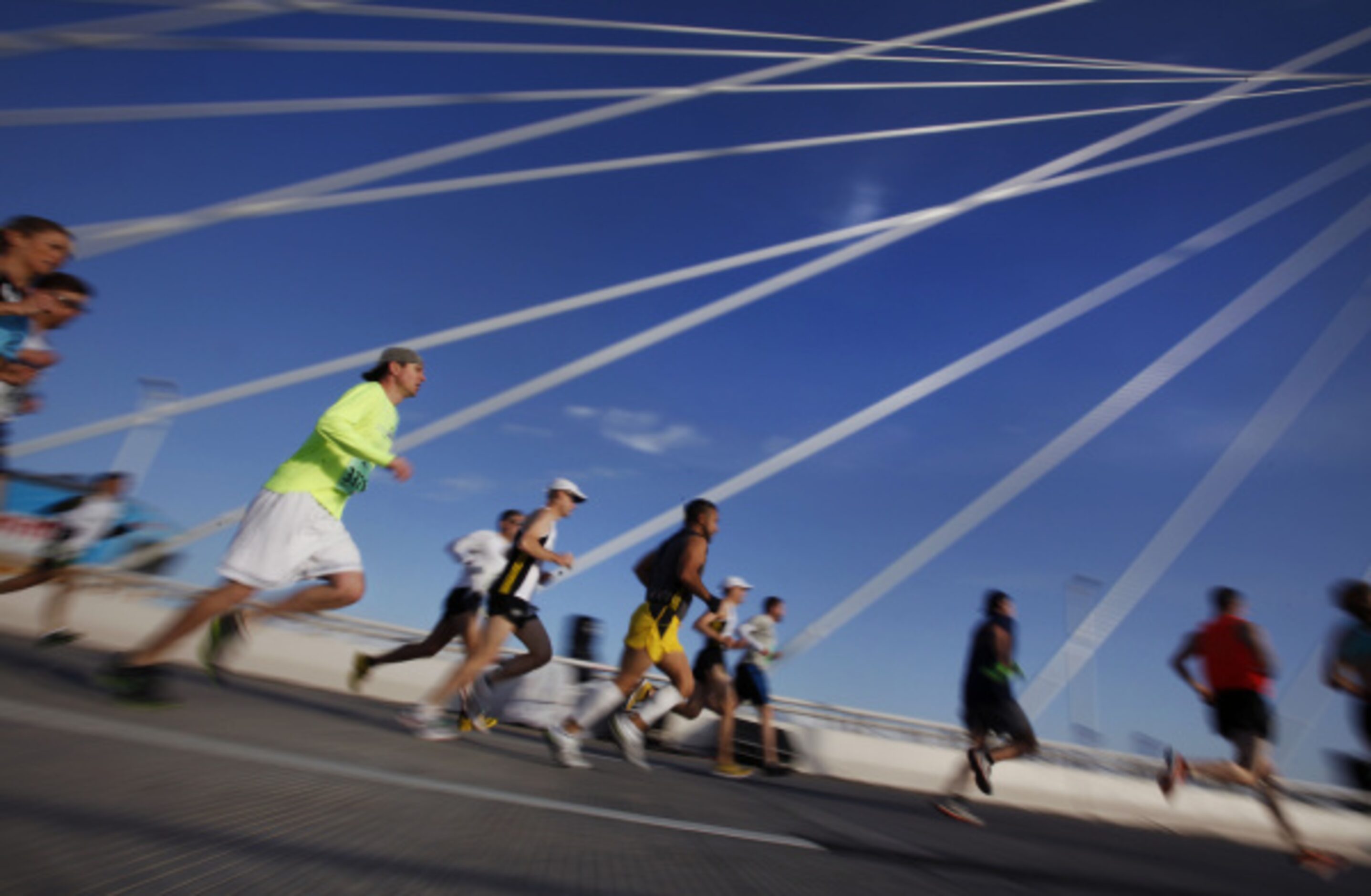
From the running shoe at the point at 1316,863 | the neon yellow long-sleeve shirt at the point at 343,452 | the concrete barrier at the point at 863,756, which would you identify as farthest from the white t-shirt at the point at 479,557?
the running shoe at the point at 1316,863

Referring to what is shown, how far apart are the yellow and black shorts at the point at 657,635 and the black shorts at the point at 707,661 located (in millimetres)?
2084

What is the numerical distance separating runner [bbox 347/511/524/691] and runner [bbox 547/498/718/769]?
1230 millimetres

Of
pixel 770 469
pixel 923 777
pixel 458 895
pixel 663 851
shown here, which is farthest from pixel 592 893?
pixel 923 777

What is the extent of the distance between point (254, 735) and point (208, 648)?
1.09 meters

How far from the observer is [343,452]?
3.37m

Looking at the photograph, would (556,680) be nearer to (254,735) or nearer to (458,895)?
(254,735)

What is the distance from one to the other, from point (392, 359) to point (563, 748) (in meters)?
2.27

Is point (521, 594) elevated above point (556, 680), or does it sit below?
above

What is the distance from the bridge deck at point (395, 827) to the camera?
4.11 feet

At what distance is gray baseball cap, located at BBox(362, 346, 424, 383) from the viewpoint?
12.1 ft

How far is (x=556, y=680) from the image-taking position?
8.81 metres

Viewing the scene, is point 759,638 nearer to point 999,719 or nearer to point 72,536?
point 999,719

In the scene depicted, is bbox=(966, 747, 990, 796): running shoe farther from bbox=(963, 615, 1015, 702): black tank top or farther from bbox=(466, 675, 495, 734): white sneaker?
bbox=(466, 675, 495, 734): white sneaker

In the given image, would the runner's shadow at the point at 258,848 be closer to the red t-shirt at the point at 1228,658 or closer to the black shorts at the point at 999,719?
the black shorts at the point at 999,719
